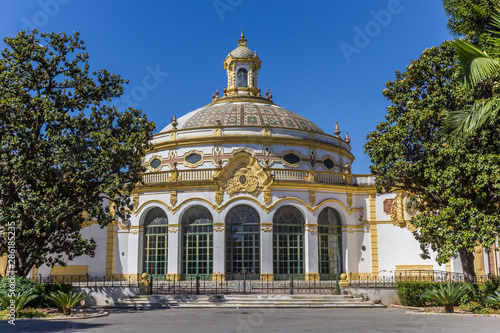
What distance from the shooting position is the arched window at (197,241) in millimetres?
35500

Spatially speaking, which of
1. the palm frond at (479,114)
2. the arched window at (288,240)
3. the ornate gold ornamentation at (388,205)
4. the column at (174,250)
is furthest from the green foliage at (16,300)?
the ornate gold ornamentation at (388,205)

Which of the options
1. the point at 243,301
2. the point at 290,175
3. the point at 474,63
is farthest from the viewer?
the point at 290,175

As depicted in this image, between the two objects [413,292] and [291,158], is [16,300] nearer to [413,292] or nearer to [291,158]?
[413,292]

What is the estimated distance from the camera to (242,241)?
35.7 metres

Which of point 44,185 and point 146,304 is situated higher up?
point 44,185

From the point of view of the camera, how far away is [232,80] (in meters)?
52.7

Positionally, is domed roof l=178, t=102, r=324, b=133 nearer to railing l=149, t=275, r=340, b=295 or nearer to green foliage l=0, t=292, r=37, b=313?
railing l=149, t=275, r=340, b=295

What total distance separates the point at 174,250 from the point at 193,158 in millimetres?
9171

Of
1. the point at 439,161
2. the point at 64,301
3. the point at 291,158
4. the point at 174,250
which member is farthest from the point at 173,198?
the point at 439,161

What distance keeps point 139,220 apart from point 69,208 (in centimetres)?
1446

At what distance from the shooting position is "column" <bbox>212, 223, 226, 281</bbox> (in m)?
34.6

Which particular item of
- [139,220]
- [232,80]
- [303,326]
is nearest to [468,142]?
[303,326]

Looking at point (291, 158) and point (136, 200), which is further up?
point (291, 158)

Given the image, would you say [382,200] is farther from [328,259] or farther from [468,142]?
[468,142]
